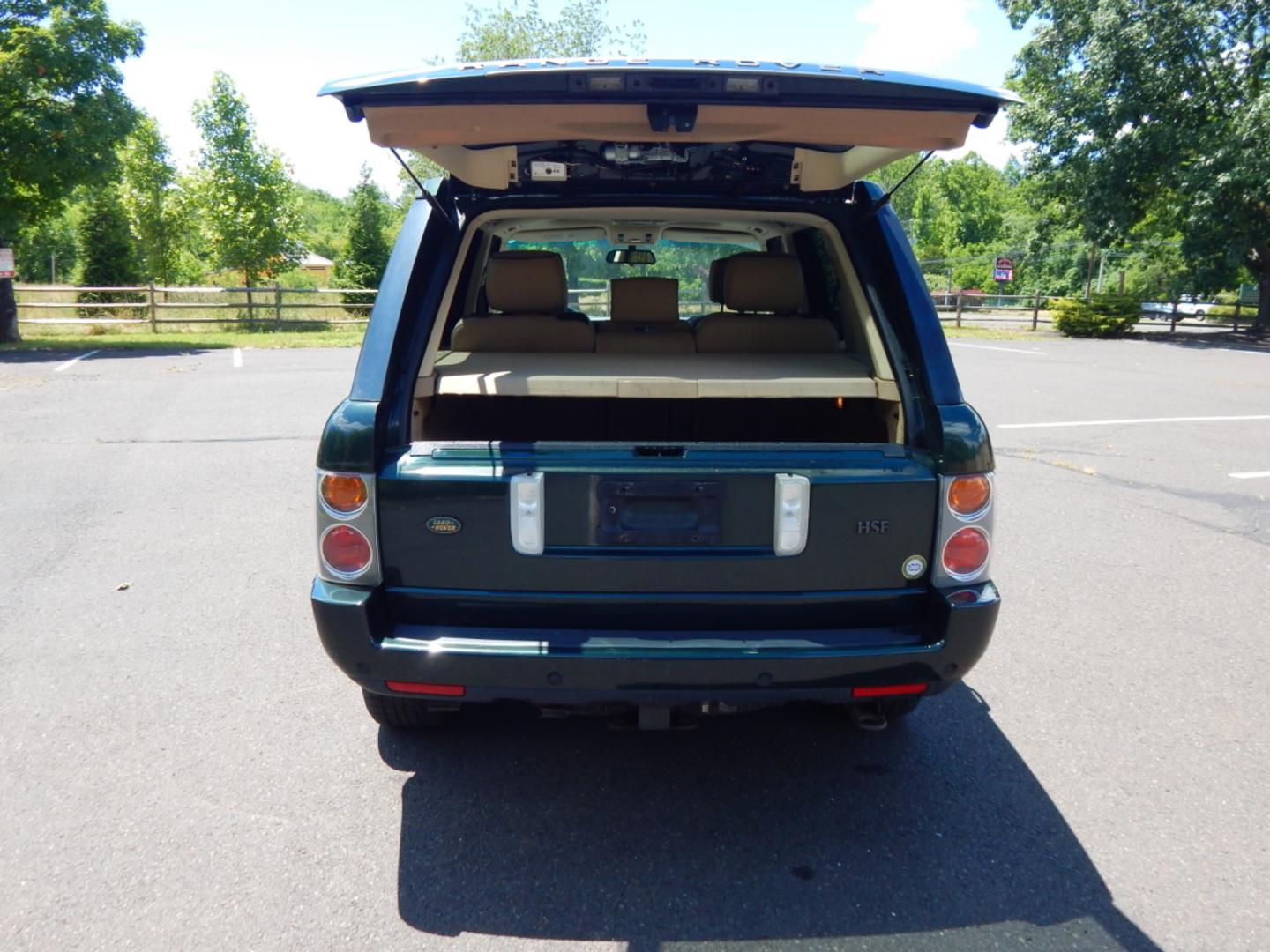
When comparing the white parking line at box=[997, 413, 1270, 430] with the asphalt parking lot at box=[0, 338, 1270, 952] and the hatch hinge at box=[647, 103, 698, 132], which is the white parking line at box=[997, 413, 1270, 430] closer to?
the asphalt parking lot at box=[0, 338, 1270, 952]

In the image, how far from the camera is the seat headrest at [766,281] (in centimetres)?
388

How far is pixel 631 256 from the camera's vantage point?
A: 18.0 feet

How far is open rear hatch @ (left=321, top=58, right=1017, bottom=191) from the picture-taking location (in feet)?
7.48

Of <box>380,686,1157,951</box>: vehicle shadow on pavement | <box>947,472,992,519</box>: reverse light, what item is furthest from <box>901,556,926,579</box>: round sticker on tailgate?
<box>380,686,1157,951</box>: vehicle shadow on pavement

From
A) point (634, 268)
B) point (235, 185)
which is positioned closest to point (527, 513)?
point (634, 268)

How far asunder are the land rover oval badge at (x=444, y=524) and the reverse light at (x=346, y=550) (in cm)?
19

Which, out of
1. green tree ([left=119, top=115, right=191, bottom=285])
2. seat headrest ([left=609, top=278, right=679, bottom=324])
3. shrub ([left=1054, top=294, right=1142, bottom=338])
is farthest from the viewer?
green tree ([left=119, top=115, right=191, bottom=285])

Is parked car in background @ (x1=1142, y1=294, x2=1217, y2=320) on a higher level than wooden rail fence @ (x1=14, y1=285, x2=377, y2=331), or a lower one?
higher

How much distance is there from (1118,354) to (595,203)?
2178cm

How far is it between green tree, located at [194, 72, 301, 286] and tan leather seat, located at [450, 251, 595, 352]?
112 ft

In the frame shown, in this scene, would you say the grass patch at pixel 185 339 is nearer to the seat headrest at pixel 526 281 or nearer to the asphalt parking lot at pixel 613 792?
the asphalt parking lot at pixel 613 792

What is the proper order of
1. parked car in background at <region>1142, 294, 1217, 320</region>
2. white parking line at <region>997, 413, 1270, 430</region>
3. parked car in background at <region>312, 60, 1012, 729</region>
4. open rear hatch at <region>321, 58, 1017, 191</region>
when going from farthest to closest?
parked car in background at <region>1142, 294, 1217, 320</region> < white parking line at <region>997, 413, 1270, 430</region> < parked car in background at <region>312, 60, 1012, 729</region> < open rear hatch at <region>321, 58, 1017, 191</region>

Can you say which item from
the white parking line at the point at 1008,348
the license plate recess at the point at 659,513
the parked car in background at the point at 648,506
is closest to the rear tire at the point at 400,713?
the parked car in background at the point at 648,506

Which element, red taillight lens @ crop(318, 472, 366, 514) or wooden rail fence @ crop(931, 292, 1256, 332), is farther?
wooden rail fence @ crop(931, 292, 1256, 332)
